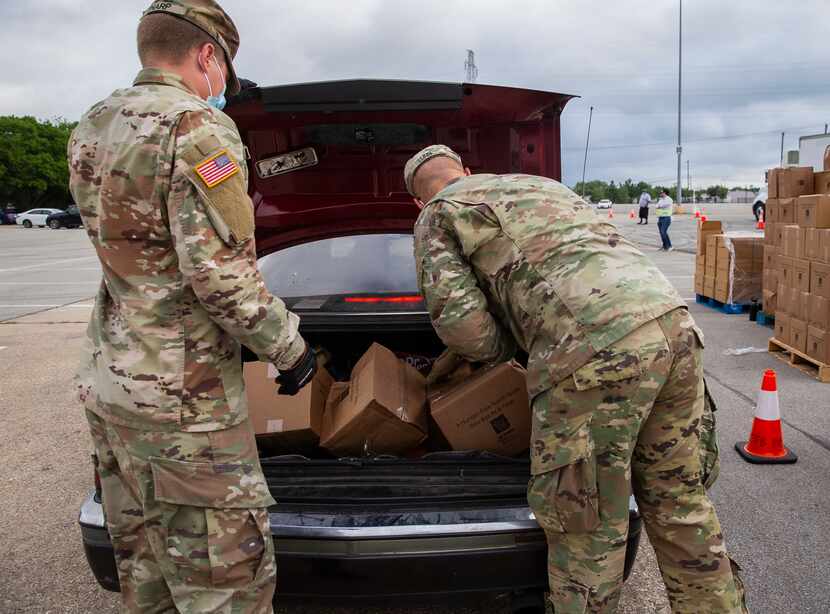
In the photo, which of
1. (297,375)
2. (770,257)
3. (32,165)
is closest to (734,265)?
(770,257)

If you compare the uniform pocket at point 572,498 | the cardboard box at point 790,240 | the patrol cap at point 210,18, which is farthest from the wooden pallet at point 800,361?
the patrol cap at point 210,18

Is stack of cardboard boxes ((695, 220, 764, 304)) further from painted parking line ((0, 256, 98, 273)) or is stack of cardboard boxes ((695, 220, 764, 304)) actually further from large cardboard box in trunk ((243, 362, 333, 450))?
painted parking line ((0, 256, 98, 273))

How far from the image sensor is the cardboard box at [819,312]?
16.6 ft

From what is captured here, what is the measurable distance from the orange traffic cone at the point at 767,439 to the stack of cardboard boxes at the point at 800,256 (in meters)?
1.95

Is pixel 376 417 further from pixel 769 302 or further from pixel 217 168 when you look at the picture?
pixel 769 302

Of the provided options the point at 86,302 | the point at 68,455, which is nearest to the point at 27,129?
the point at 86,302

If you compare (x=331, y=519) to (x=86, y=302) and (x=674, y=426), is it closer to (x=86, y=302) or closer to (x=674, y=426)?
(x=674, y=426)

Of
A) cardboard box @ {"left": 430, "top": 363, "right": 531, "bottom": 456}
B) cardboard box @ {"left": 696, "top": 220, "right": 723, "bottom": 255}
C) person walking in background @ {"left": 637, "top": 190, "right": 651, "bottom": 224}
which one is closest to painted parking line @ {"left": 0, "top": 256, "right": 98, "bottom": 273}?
cardboard box @ {"left": 696, "top": 220, "right": 723, "bottom": 255}

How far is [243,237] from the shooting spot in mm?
1618

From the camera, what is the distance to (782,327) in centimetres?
580

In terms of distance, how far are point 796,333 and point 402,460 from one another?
15.3ft

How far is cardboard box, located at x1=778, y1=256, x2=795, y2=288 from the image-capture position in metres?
5.61

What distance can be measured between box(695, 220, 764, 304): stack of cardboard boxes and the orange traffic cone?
4408 millimetres

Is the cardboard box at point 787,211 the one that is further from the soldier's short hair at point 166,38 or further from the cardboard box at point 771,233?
the soldier's short hair at point 166,38
